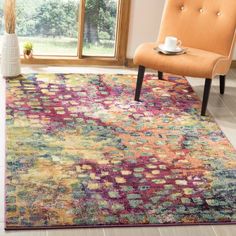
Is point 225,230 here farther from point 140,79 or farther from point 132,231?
point 140,79

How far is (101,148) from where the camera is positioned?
3564 mm

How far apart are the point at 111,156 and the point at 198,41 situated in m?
1.39

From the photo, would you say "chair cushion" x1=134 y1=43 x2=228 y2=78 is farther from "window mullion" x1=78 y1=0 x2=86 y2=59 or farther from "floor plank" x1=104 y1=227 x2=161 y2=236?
"floor plank" x1=104 y1=227 x2=161 y2=236

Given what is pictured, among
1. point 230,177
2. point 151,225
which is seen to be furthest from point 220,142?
point 151,225

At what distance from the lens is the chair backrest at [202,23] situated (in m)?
4.31

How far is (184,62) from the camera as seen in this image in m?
4.08

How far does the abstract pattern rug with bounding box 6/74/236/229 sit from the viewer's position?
9.70 feet

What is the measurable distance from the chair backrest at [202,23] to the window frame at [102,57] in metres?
0.43

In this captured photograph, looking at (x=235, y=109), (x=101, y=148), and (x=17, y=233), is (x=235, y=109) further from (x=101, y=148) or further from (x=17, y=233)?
(x=17, y=233)

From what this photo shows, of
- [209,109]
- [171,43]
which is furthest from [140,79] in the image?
[209,109]

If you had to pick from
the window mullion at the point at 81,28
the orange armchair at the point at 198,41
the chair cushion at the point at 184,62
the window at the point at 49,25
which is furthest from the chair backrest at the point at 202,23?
the window at the point at 49,25


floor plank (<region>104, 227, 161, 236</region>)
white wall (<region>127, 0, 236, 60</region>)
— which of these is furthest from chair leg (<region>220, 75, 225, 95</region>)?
floor plank (<region>104, 227, 161, 236</region>)

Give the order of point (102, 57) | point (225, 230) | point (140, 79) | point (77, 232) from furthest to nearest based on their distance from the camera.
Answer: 1. point (102, 57)
2. point (140, 79)
3. point (225, 230)
4. point (77, 232)

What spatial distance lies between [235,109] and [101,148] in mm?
1203
